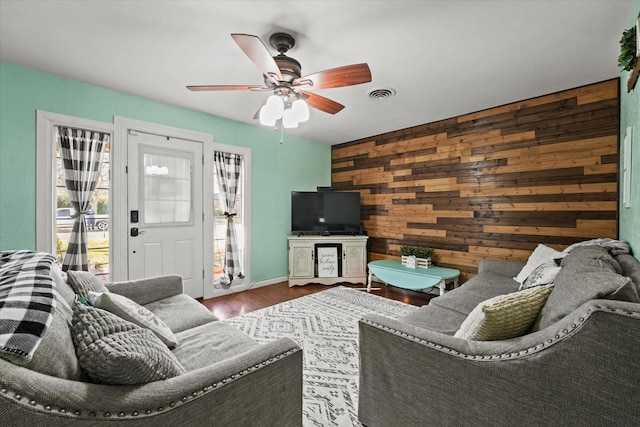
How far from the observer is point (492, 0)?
1.72m

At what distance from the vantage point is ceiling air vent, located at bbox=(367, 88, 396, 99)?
9.67 ft

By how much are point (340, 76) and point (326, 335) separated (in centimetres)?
223

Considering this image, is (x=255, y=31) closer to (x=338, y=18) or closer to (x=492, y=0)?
(x=338, y=18)

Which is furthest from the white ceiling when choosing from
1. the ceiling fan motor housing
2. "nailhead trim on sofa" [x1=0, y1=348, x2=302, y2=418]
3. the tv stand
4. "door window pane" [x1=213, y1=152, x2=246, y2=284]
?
the tv stand

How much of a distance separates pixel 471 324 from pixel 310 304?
2.44m

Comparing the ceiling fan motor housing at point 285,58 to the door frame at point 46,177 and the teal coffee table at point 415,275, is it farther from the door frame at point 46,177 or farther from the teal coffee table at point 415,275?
the teal coffee table at point 415,275

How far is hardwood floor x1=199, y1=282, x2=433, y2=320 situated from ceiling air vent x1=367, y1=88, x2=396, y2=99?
256cm

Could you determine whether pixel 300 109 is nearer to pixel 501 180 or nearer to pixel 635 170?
pixel 635 170

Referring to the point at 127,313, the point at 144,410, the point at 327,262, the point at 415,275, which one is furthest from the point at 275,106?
the point at 327,262

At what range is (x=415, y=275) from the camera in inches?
137

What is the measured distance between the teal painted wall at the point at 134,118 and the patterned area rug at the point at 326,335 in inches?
48.3

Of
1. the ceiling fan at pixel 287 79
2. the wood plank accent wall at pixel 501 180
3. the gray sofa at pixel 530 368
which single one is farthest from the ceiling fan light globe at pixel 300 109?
the wood plank accent wall at pixel 501 180

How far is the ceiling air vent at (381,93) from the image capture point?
295 centimetres

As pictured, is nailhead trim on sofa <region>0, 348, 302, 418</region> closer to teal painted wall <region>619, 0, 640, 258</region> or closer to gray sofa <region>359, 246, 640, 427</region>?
gray sofa <region>359, 246, 640, 427</region>
